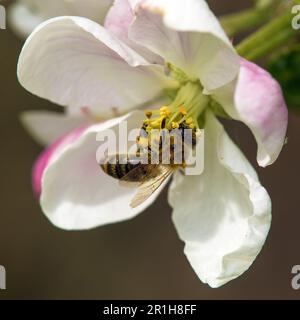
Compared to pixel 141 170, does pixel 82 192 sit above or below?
below

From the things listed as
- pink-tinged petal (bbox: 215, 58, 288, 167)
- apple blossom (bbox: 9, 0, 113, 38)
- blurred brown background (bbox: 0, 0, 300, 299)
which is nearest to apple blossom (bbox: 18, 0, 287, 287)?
pink-tinged petal (bbox: 215, 58, 288, 167)

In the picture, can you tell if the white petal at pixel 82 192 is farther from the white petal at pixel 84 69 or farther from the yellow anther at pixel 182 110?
the yellow anther at pixel 182 110

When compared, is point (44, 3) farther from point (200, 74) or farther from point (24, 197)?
point (24, 197)

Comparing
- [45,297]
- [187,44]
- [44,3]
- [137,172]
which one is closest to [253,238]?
[137,172]

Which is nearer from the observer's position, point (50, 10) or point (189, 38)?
point (189, 38)

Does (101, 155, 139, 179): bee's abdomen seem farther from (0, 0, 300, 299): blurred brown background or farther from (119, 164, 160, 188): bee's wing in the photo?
(0, 0, 300, 299): blurred brown background

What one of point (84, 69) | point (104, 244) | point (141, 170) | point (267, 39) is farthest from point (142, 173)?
point (104, 244)

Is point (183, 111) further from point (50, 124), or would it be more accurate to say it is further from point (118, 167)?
point (50, 124)
